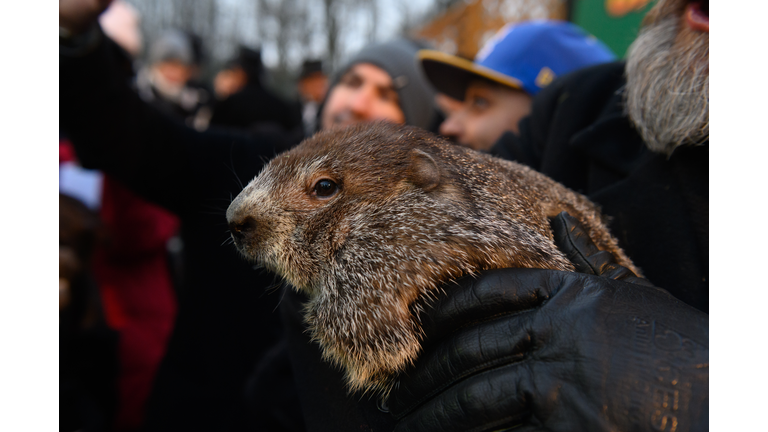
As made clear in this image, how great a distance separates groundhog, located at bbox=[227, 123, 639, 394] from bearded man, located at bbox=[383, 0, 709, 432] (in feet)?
0.34

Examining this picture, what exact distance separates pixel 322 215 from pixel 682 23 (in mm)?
1793

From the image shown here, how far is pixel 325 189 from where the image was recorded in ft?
5.26

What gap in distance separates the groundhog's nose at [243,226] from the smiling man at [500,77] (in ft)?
7.20

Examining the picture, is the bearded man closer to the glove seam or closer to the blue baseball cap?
the glove seam

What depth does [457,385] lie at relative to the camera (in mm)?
1349

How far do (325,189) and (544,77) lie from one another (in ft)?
8.46

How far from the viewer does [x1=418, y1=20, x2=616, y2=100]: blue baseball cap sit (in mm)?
3373

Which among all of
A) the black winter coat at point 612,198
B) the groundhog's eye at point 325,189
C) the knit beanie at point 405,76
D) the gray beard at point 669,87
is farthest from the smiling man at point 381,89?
the groundhog's eye at point 325,189

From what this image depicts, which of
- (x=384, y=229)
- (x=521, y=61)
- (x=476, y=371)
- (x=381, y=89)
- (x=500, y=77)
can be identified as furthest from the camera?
(x=381, y=89)

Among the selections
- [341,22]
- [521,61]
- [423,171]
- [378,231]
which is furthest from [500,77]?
[341,22]

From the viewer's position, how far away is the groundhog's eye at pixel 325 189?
1.60 m

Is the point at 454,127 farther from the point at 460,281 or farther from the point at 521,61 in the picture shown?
the point at 460,281

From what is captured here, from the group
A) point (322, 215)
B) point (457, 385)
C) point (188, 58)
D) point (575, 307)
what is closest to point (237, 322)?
point (322, 215)

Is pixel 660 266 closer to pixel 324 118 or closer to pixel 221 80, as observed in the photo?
pixel 324 118
